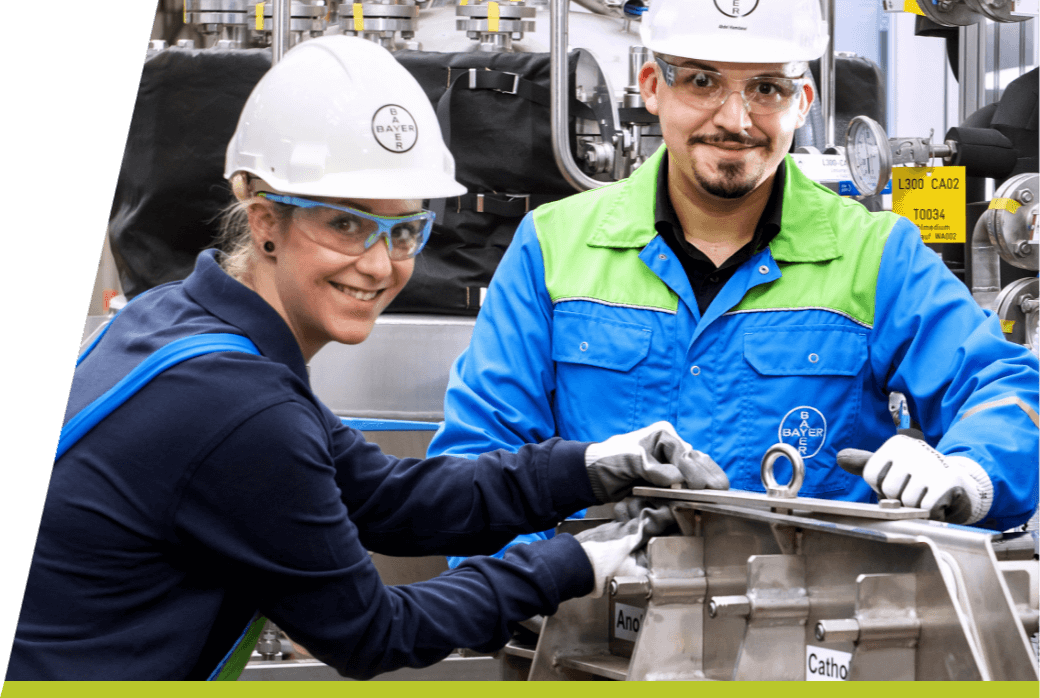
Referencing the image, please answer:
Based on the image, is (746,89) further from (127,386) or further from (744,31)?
(127,386)

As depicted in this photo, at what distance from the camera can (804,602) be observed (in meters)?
1.12

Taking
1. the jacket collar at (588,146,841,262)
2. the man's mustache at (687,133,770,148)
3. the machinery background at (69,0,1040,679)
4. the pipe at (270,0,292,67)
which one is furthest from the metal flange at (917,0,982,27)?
the pipe at (270,0,292,67)

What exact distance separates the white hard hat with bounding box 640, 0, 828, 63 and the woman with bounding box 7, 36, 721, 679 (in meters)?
0.50

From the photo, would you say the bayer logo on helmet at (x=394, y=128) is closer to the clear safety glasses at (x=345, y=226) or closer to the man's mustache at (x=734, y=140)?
the clear safety glasses at (x=345, y=226)

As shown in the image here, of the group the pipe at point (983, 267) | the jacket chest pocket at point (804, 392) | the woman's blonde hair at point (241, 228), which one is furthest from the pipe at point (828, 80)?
the woman's blonde hair at point (241, 228)

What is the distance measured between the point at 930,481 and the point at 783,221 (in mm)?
622

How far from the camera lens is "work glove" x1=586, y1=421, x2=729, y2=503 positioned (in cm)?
140

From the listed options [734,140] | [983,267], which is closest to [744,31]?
[734,140]

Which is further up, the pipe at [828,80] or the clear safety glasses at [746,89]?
the pipe at [828,80]

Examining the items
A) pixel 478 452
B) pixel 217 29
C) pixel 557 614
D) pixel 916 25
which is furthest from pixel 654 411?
pixel 916 25

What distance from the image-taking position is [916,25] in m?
2.56

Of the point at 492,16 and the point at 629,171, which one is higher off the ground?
the point at 492,16

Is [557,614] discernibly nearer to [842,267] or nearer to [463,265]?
[842,267]

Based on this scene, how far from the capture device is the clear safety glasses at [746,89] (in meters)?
1.63
